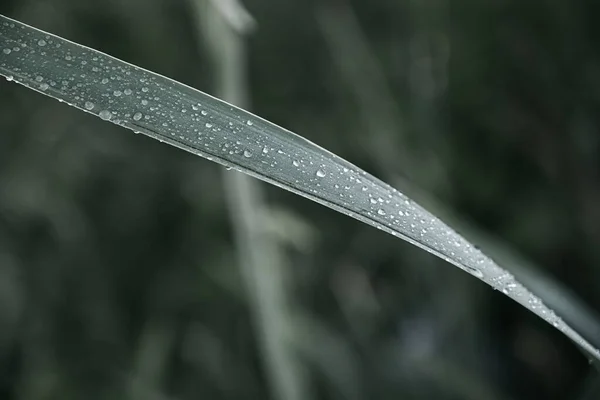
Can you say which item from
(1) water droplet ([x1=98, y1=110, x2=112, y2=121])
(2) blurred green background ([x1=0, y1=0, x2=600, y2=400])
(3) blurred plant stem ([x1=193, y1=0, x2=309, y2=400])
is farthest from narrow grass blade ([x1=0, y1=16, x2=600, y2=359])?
(2) blurred green background ([x1=0, y1=0, x2=600, y2=400])

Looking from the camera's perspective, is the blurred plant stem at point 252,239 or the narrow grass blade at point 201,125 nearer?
the narrow grass blade at point 201,125

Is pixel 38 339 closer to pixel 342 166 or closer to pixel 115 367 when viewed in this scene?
pixel 115 367

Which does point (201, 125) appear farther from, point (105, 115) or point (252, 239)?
point (252, 239)

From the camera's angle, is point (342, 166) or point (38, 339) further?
point (38, 339)

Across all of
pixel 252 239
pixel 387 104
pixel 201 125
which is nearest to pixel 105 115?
pixel 201 125

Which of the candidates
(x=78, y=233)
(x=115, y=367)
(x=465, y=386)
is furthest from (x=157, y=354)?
(x=465, y=386)

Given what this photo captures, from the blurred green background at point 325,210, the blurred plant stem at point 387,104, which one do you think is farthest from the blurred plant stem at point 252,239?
the blurred plant stem at point 387,104

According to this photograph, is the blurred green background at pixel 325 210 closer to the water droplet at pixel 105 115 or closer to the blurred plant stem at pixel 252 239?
the blurred plant stem at pixel 252 239
